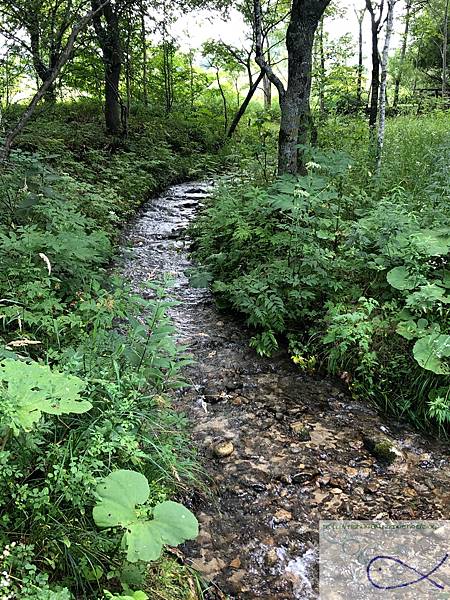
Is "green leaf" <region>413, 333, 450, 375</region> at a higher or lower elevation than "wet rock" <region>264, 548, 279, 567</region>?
higher

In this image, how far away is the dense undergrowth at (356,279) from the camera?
4242mm

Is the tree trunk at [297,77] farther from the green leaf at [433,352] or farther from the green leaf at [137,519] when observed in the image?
the green leaf at [137,519]

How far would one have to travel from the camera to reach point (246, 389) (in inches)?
182

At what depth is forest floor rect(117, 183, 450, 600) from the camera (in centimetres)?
285

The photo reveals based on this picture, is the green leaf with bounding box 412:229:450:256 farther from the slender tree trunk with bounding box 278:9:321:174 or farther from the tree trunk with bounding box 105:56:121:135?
the tree trunk with bounding box 105:56:121:135

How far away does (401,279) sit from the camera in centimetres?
457

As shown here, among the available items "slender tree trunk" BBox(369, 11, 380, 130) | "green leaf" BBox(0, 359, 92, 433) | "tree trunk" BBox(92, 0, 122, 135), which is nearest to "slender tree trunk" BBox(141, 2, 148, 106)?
"tree trunk" BBox(92, 0, 122, 135)

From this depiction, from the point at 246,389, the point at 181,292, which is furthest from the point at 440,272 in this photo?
the point at 181,292

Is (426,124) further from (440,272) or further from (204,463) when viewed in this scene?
(204,463)

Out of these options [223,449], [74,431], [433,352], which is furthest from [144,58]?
[74,431]

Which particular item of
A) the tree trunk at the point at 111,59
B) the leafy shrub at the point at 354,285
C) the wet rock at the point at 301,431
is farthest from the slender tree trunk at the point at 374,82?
the wet rock at the point at 301,431

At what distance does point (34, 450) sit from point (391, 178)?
635 cm

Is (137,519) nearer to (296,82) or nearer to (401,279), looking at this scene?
(401,279)

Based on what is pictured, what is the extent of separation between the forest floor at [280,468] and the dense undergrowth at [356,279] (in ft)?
1.02
